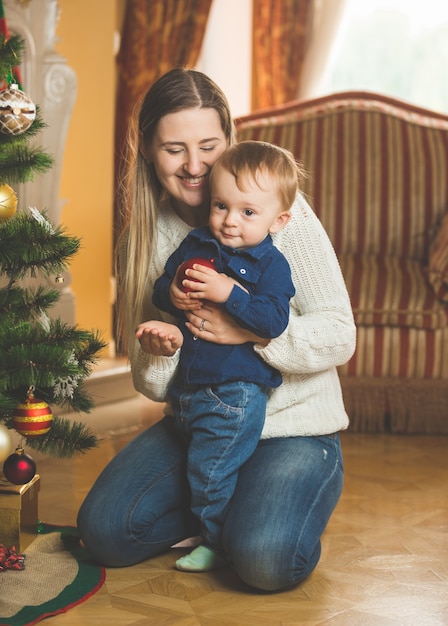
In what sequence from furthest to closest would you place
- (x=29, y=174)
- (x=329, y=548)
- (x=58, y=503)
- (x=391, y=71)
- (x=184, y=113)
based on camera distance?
(x=391, y=71) < (x=58, y=503) < (x=329, y=548) < (x=184, y=113) < (x=29, y=174)

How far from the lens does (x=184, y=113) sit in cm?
189

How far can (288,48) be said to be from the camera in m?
4.95

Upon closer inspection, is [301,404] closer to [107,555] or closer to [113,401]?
[107,555]

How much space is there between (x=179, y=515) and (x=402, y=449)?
1181 mm

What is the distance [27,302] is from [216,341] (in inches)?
14.9

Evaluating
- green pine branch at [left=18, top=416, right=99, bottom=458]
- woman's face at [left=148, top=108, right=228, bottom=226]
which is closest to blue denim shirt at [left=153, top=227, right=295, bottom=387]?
woman's face at [left=148, top=108, right=228, bottom=226]

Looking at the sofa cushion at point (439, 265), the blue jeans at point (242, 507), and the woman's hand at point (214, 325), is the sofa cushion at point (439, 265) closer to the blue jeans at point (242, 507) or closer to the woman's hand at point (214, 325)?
the blue jeans at point (242, 507)

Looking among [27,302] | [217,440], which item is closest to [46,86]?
[27,302]

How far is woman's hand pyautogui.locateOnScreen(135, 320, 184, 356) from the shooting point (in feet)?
5.73

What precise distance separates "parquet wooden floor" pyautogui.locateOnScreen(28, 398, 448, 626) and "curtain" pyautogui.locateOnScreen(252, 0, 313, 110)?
2.75 meters

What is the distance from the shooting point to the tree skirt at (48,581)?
1.69m

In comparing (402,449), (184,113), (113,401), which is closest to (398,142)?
(402,449)

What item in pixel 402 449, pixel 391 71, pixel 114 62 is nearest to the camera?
pixel 402 449

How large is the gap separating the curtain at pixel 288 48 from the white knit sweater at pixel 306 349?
3090 mm
